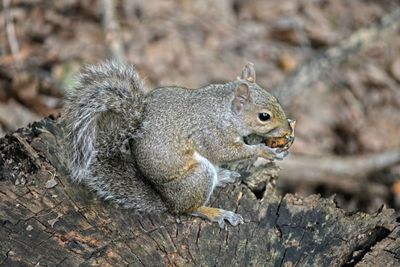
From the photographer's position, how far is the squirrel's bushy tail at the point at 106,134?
2.55 metres

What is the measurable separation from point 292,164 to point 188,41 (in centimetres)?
155

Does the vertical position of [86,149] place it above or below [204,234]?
above

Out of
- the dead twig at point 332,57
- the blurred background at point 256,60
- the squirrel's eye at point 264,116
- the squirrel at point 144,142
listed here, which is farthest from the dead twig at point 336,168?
the squirrel at point 144,142

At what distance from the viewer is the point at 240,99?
2842mm

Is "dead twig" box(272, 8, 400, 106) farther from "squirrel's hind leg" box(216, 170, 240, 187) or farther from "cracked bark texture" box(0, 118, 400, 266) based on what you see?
"cracked bark texture" box(0, 118, 400, 266)

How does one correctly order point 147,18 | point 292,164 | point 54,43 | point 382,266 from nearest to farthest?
point 382,266 → point 292,164 → point 54,43 → point 147,18

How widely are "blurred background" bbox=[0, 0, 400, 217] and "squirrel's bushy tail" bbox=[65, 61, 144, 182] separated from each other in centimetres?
165

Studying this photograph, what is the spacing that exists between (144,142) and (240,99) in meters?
0.51

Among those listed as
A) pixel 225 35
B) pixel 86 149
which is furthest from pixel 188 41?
pixel 86 149

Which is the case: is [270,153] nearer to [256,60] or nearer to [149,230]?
[149,230]

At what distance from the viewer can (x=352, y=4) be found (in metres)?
6.08

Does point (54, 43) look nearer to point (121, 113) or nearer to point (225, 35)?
point (225, 35)

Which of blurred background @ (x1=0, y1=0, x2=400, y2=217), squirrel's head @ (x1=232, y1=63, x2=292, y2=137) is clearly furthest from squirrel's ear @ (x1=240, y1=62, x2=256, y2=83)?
blurred background @ (x1=0, y1=0, x2=400, y2=217)

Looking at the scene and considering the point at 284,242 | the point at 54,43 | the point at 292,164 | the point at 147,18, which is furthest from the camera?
the point at 147,18
